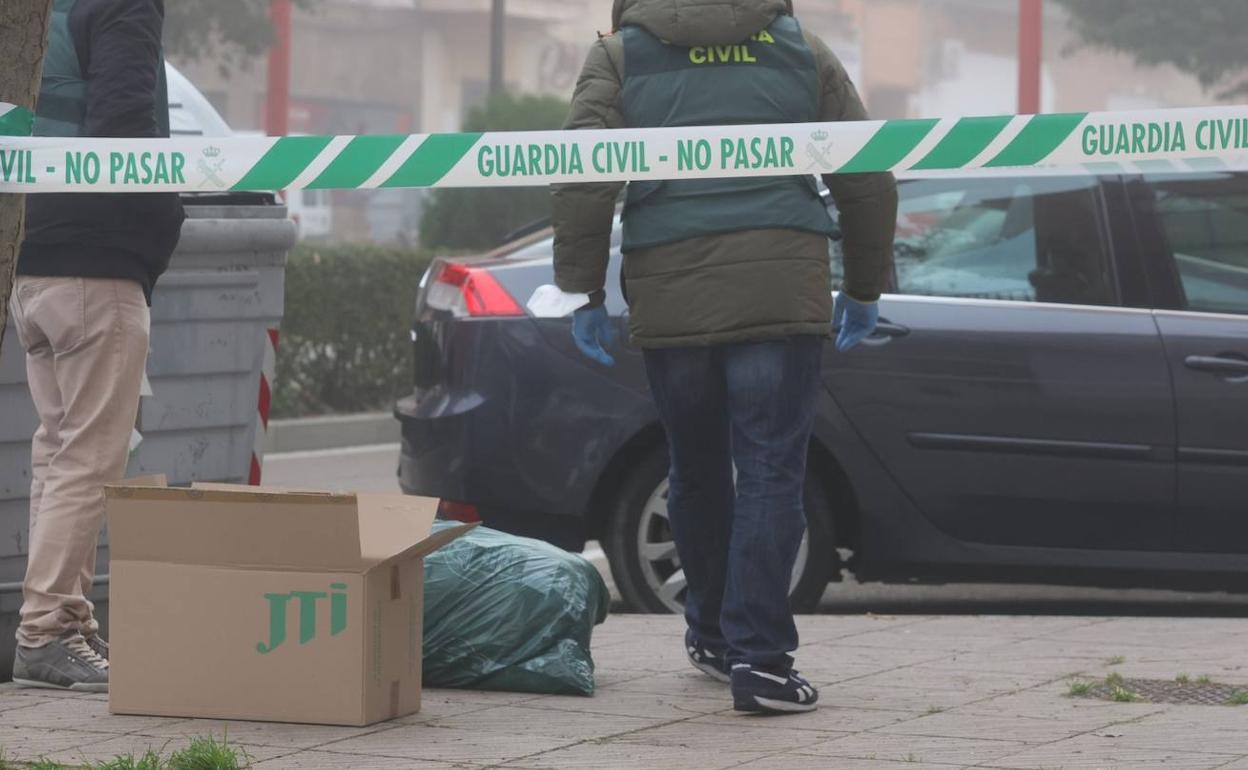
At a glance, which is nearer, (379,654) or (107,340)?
(379,654)

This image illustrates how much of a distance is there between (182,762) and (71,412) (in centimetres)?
124

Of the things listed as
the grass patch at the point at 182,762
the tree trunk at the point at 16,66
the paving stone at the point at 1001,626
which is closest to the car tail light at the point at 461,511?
the paving stone at the point at 1001,626

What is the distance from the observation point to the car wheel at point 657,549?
611 cm

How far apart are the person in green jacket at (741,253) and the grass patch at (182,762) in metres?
1.13

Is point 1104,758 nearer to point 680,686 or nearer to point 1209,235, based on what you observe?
point 680,686

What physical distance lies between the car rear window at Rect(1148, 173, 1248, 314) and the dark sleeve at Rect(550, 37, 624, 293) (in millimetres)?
2337

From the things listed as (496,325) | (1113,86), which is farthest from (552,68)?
(496,325)

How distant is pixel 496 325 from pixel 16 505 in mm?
1720

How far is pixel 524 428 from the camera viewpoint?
6195 mm

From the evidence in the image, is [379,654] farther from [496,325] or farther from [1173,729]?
[496,325]

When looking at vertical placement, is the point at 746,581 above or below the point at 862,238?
below

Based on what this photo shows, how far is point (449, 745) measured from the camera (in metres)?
4.04

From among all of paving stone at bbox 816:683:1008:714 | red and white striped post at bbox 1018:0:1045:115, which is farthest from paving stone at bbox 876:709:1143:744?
red and white striped post at bbox 1018:0:1045:115

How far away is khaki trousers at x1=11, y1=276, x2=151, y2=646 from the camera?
4.61 metres
